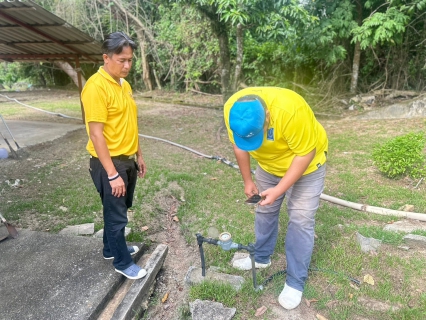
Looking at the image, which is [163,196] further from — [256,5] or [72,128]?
[72,128]

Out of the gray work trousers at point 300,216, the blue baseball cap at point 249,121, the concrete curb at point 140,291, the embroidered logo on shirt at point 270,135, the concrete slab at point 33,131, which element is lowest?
the concrete curb at point 140,291

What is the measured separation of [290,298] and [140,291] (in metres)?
1.11

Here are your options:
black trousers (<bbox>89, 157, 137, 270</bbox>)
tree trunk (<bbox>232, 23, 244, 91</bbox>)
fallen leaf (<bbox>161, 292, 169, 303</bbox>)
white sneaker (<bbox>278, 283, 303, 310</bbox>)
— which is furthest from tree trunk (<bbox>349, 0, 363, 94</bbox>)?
fallen leaf (<bbox>161, 292, 169, 303</bbox>)

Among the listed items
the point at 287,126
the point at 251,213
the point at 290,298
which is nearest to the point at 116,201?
the point at 287,126

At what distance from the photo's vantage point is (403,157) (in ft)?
13.4

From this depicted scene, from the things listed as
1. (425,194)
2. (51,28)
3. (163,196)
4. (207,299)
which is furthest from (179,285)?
(51,28)

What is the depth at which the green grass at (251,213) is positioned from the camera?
2.26 m

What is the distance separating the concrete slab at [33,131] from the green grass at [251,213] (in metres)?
1.38

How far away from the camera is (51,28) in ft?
20.2

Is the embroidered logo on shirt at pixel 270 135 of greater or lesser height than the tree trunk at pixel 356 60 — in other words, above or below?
below

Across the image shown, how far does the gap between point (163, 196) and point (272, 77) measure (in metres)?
7.64

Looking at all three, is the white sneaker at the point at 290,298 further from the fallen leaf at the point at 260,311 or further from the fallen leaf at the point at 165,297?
the fallen leaf at the point at 165,297

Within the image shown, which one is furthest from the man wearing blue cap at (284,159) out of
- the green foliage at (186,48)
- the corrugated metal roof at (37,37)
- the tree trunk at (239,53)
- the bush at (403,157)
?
the green foliage at (186,48)

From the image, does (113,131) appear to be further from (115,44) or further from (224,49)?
(224,49)
